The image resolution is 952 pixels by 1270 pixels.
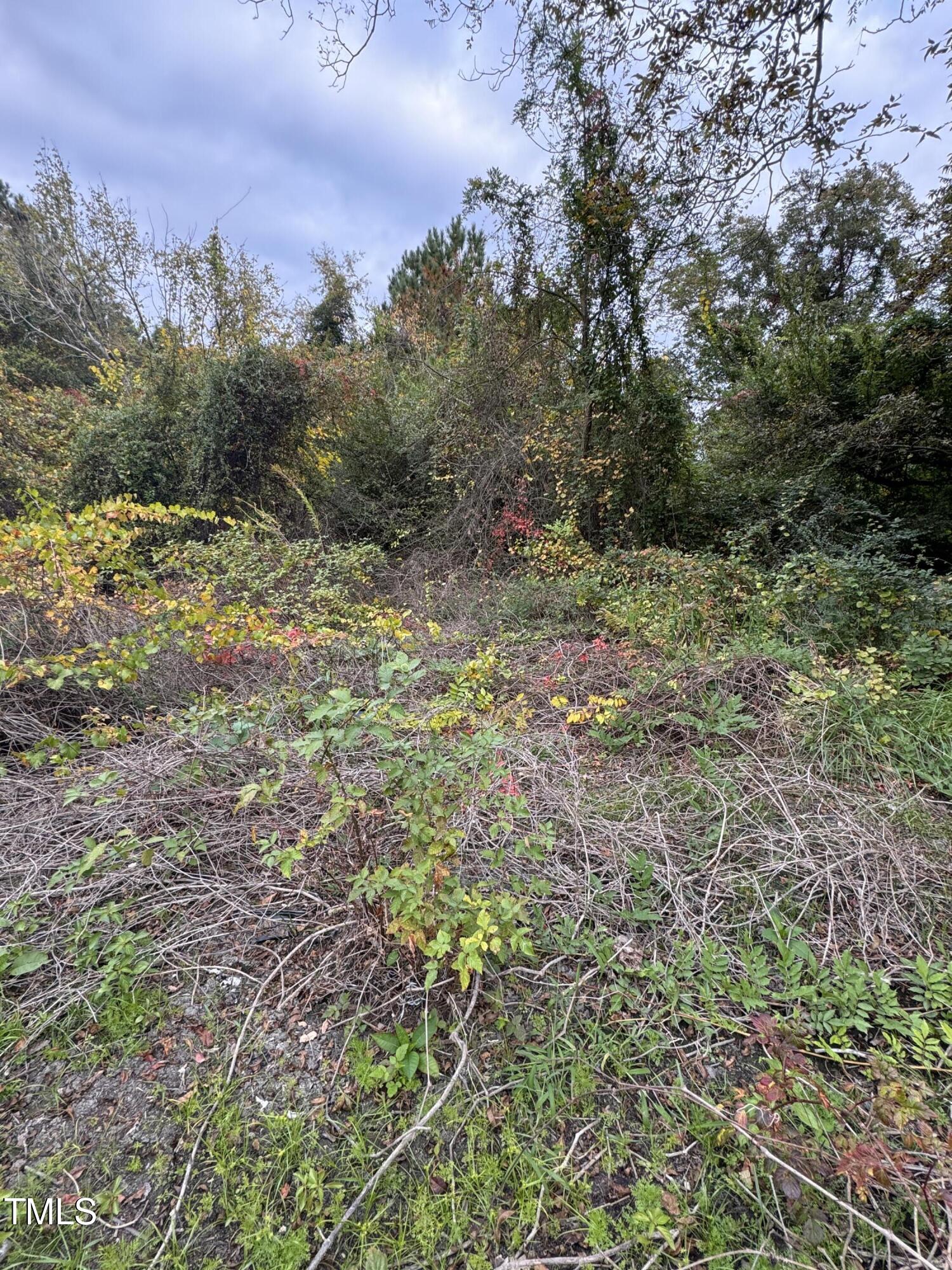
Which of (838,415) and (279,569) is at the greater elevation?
(838,415)

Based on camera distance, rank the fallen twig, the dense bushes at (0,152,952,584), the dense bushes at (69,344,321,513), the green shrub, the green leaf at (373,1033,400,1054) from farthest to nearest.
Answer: the dense bushes at (69,344,321,513) → the dense bushes at (0,152,952,584) → the green shrub → the green leaf at (373,1033,400,1054) → the fallen twig

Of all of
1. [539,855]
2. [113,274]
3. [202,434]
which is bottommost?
[539,855]

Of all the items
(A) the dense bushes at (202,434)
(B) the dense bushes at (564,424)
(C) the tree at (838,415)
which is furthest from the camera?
(A) the dense bushes at (202,434)

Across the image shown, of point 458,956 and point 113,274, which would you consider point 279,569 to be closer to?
point 458,956

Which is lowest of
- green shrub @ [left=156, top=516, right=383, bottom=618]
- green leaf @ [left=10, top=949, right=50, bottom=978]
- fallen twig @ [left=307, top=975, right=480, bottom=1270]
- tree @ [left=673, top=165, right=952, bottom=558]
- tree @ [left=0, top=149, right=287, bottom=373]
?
fallen twig @ [left=307, top=975, right=480, bottom=1270]

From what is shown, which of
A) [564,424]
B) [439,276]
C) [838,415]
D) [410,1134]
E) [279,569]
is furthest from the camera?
[439,276]

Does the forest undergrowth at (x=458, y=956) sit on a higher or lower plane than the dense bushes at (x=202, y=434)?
lower

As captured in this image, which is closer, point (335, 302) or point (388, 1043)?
point (388, 1043)

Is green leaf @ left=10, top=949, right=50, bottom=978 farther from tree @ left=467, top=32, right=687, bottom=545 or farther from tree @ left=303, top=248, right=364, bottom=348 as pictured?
tree @ left=303, top=248, right=364, bottom=348

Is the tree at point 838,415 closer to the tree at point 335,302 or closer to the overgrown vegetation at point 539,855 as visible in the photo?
the overgrown vegetation at point 539,855

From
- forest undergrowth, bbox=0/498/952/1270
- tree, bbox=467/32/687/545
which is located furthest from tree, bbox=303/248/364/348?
forest undergrowth, bbox=0/498/952/1270

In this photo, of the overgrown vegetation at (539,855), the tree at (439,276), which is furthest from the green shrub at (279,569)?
the tree at (439,276)

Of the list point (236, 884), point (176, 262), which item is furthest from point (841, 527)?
point (176, 262)

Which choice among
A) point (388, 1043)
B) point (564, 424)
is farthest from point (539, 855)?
point (564, 424)
